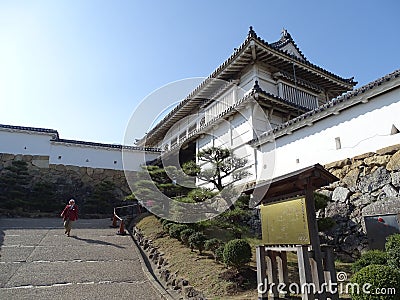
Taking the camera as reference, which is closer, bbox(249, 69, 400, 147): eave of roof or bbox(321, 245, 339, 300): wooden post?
bbox(321, 245, 339, 300): wooden post

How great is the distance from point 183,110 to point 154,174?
6.51 meters

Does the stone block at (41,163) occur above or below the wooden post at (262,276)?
above

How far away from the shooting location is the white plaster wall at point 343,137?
7621 mm

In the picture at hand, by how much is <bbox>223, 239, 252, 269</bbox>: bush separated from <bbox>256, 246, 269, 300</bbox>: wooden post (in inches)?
22.8

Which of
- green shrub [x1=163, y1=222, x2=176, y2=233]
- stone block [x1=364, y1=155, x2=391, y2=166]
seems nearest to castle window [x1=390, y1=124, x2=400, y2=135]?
stone block [x1=364, y1=155, x2=391, y2=166]

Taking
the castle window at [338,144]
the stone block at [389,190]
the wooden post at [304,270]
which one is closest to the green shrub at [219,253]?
the wooden post at [304,270]

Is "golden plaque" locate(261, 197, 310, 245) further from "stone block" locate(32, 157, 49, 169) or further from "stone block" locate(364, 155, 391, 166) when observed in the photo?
"stone block" locate(32, 157, 49, 169)

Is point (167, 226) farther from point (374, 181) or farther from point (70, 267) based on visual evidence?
point (374, 181)

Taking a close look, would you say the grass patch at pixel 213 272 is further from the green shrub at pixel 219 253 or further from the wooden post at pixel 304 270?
the wooden post at pixel 304 270

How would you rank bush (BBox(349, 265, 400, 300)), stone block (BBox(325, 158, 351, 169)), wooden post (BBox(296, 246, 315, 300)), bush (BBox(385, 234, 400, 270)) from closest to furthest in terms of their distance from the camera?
bush (BBox(349, 265, 400, 300)) < wooden post (BBox(296, 246, 315, 300)) < bush (BBox(385, 234, 400, 270)) < stone block (BBox(325, 158, 351, 169))

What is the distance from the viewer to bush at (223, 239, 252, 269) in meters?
5.84

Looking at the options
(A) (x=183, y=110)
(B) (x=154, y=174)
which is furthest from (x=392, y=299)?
(A) (x=183, y=110)

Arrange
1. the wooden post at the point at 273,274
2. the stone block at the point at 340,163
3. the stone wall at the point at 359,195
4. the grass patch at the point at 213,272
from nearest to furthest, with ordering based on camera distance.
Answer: the wooden post at the point at 273,274 → the grass patch at the point at 213,272 → the stone wall at the point at 359,195 → the stone block at the point at 340,163

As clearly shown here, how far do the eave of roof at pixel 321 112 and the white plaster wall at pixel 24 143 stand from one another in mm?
16034
